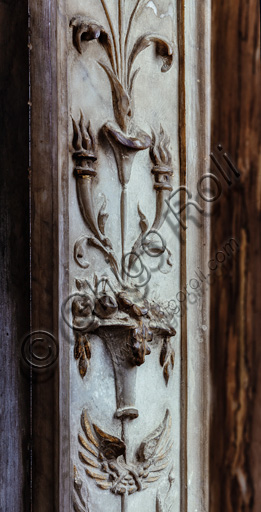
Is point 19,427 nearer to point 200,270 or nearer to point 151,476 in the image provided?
point 151,476

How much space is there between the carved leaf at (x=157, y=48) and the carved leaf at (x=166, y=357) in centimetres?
33

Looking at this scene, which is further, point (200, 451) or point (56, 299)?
point (200, 451)

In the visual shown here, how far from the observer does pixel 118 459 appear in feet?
2.01

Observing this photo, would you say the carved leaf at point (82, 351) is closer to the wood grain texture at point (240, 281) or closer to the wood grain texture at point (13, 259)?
the wood grain texture at point (13, 259)

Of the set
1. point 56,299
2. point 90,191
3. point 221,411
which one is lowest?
point 221,411

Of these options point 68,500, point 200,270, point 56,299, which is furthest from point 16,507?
point 200,270

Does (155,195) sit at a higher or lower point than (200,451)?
higher

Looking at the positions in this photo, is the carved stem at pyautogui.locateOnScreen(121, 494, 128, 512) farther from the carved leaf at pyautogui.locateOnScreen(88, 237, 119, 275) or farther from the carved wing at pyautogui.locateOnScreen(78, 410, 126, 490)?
the carved leaf at pyautogui.locateOnScreen(88, 237, 119, 275)

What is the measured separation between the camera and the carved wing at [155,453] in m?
0.63

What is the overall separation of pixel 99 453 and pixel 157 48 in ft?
1.63

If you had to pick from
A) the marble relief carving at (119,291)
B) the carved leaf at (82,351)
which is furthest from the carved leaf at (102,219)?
the carved leaf at (82,351)

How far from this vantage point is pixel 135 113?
640 millimetres

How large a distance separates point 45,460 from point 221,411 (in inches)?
8.6

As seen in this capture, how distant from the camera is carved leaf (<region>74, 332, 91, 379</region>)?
1.90ft
